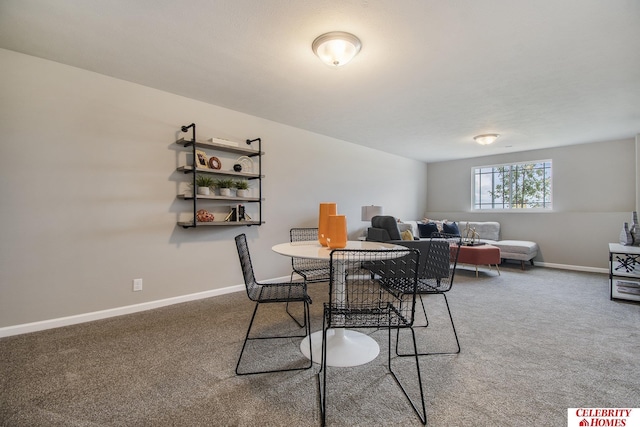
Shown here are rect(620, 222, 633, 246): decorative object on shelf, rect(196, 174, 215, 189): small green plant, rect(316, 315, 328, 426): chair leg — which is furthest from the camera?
rect(620, 222, 633, 246): decorative object on shelf

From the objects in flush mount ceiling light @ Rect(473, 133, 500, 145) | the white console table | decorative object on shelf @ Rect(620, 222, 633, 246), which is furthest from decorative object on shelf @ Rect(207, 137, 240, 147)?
decorative object on shelf @ Rect(620, 222, 633, 246)

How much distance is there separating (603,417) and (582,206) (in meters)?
5.12

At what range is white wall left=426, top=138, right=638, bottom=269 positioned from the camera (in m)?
4.84

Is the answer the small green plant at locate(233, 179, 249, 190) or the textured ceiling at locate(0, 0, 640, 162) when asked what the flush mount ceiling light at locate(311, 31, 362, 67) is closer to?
the textured ceiling at locate(0, 0, 640, 162)

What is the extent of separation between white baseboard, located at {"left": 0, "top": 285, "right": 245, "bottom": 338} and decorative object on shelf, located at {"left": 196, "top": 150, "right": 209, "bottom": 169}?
1465mm

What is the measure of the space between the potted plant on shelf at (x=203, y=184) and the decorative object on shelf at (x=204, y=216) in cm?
23

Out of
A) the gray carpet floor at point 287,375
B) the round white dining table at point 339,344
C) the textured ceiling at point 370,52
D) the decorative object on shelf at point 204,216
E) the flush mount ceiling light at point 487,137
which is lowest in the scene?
the gray carpet floor at point 287,375

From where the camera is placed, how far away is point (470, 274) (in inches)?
186

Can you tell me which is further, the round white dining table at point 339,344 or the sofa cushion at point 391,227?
the sofa cushion at point 391,227

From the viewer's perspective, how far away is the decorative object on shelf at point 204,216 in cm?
322

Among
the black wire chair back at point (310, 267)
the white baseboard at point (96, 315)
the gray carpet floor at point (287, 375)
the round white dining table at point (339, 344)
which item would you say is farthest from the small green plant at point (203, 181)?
the round white dining table at point (339, 344)

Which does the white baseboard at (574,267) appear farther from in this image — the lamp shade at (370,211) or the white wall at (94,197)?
the white wall at (94,197)

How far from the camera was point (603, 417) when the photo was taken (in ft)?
4.79

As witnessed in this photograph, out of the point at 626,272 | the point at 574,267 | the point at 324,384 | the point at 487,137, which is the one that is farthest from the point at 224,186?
the point at 574,267
